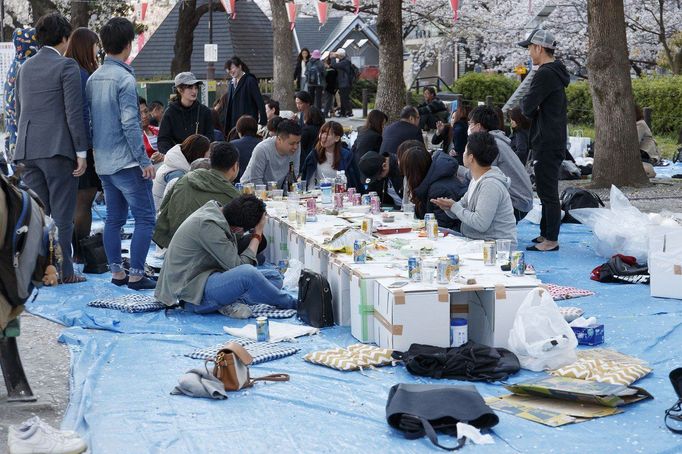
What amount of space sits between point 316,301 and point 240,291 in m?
0.56

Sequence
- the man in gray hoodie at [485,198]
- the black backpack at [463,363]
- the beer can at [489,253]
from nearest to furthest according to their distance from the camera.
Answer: the black backpack at [463,363]
the beer can at [489,253]
the man in gray hoodie at [485,198]

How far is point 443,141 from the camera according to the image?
46.3 ft

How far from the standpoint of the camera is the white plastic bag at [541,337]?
5457 mm

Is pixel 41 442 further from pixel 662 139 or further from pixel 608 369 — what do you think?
pixel 662 139

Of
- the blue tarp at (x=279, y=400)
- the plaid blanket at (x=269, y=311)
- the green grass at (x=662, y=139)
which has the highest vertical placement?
the green grass at (x=662, y=139)

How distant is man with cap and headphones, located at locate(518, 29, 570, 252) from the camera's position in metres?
9.17

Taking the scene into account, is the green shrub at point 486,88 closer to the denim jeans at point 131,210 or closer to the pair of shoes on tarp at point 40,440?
the denim jeans at point 131,210

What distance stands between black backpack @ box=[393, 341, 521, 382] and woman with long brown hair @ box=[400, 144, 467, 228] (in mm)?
2668

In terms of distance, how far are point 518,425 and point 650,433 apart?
1.91 ft

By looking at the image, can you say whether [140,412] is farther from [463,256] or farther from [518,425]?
[463,256]

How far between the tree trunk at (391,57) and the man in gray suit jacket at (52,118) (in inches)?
370

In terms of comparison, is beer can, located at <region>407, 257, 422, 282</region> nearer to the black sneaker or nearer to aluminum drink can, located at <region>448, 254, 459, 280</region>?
aluminum drink can, located at <region>448, 254, 459, 280</region>

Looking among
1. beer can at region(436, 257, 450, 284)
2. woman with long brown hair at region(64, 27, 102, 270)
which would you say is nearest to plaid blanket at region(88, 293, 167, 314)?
woman with long brown hair at region(64, 27, 102, 270)

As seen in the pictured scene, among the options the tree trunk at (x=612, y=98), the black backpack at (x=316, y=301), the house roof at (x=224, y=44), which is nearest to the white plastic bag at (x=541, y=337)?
the black backpack at (x=316, y=301)
